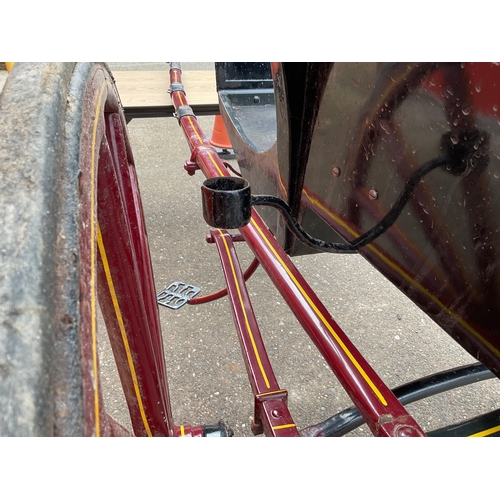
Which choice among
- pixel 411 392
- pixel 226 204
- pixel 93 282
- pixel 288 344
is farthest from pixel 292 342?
pixel 93 282

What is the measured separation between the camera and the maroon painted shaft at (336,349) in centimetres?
64

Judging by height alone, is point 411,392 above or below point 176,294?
above

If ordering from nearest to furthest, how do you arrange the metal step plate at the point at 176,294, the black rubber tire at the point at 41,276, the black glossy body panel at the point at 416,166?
the black rubber tire at the point at 41,276 → the black glossy body panel at the point at 416,166 → the metal step plate at the point at 176,294

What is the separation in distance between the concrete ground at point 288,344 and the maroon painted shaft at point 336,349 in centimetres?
76

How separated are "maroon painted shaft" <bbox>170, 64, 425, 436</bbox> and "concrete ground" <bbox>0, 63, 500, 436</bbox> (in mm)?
764

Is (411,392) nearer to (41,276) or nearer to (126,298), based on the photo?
(126,298)

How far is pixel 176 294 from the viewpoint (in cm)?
206

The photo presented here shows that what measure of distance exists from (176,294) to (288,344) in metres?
0.59

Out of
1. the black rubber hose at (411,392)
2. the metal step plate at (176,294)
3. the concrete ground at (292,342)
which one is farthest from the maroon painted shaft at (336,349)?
Result: the metal step plate at (176,294)

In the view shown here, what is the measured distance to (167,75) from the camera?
9.10ft

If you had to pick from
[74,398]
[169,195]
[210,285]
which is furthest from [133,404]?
[169,195]

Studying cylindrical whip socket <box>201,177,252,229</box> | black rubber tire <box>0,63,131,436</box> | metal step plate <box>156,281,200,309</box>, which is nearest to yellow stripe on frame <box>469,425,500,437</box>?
cylindrical whip socket <box>201,177,252,229</box>

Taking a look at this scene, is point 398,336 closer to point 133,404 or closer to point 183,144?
point 133,404

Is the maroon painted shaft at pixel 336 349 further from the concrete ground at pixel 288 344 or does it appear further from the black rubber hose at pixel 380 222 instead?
the concrete ground at pixel 288 344
